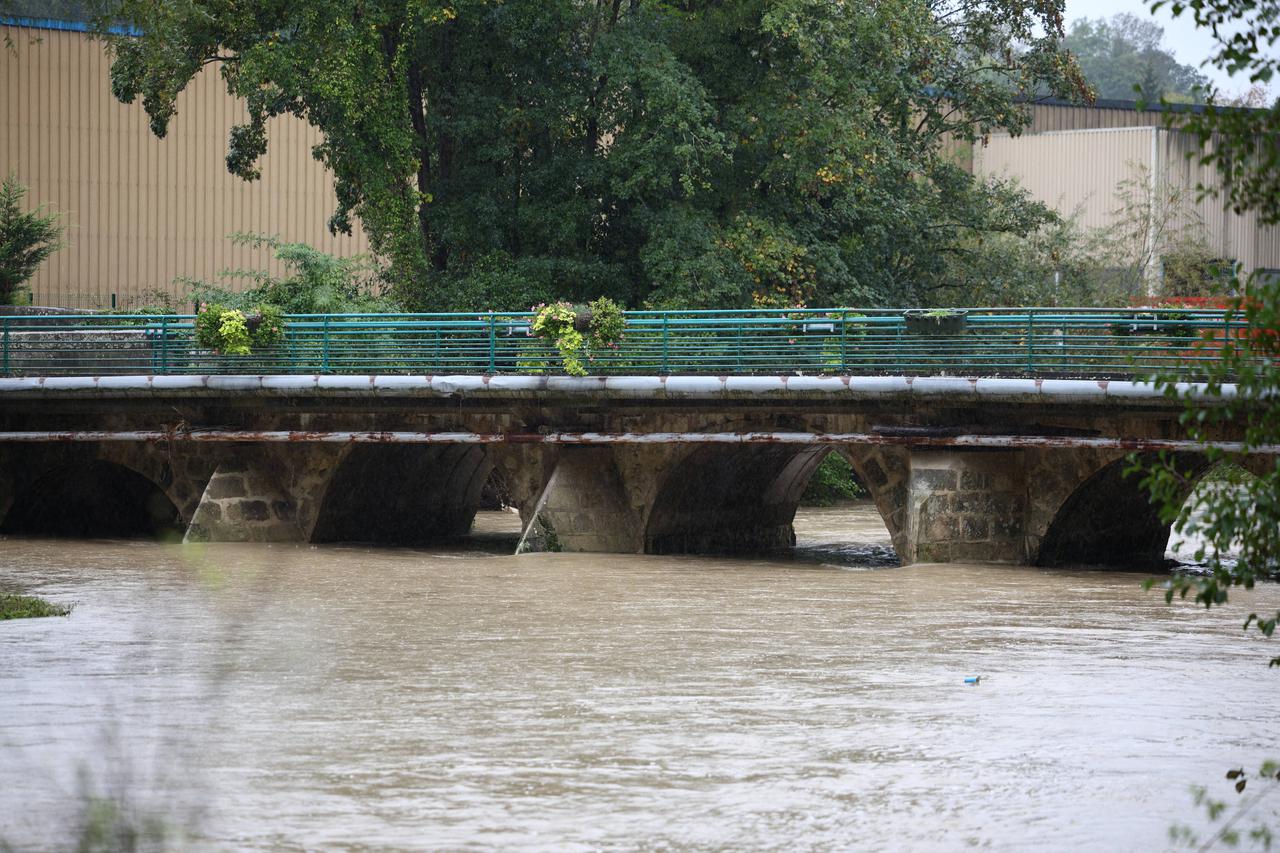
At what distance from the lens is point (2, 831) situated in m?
9.66

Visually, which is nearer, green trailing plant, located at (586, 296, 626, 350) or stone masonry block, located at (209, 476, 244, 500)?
green trailing plant, located at (586, 296, 626, 350)

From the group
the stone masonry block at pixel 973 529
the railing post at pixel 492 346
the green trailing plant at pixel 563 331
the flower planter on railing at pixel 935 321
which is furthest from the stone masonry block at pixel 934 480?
the railing post at pixel 492 346

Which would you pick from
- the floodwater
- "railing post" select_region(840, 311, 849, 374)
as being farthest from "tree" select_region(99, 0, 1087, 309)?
the floodwater

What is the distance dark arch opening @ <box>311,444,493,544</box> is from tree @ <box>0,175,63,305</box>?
11.0m

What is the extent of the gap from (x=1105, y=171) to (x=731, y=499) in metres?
20.3

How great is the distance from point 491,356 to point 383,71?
26.9ft

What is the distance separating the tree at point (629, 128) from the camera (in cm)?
3195

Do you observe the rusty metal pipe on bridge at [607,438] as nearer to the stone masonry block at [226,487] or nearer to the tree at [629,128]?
the stone masonry block at [226,487]

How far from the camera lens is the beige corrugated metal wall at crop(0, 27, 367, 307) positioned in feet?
134

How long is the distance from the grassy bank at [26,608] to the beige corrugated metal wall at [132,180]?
72.0ft

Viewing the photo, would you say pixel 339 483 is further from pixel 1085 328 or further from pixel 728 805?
pixel 728 805

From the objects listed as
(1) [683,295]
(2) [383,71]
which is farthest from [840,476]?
(2) [383,71]

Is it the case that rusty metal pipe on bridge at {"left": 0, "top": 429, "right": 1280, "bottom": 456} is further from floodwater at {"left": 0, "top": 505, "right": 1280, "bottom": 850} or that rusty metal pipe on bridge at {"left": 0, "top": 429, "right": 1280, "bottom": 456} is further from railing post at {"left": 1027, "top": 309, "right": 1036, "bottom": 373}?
floodwater at {"left": 0, "top": 505, "right": 1280, "bottom": 850}

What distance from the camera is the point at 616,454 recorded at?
26.7 meters
